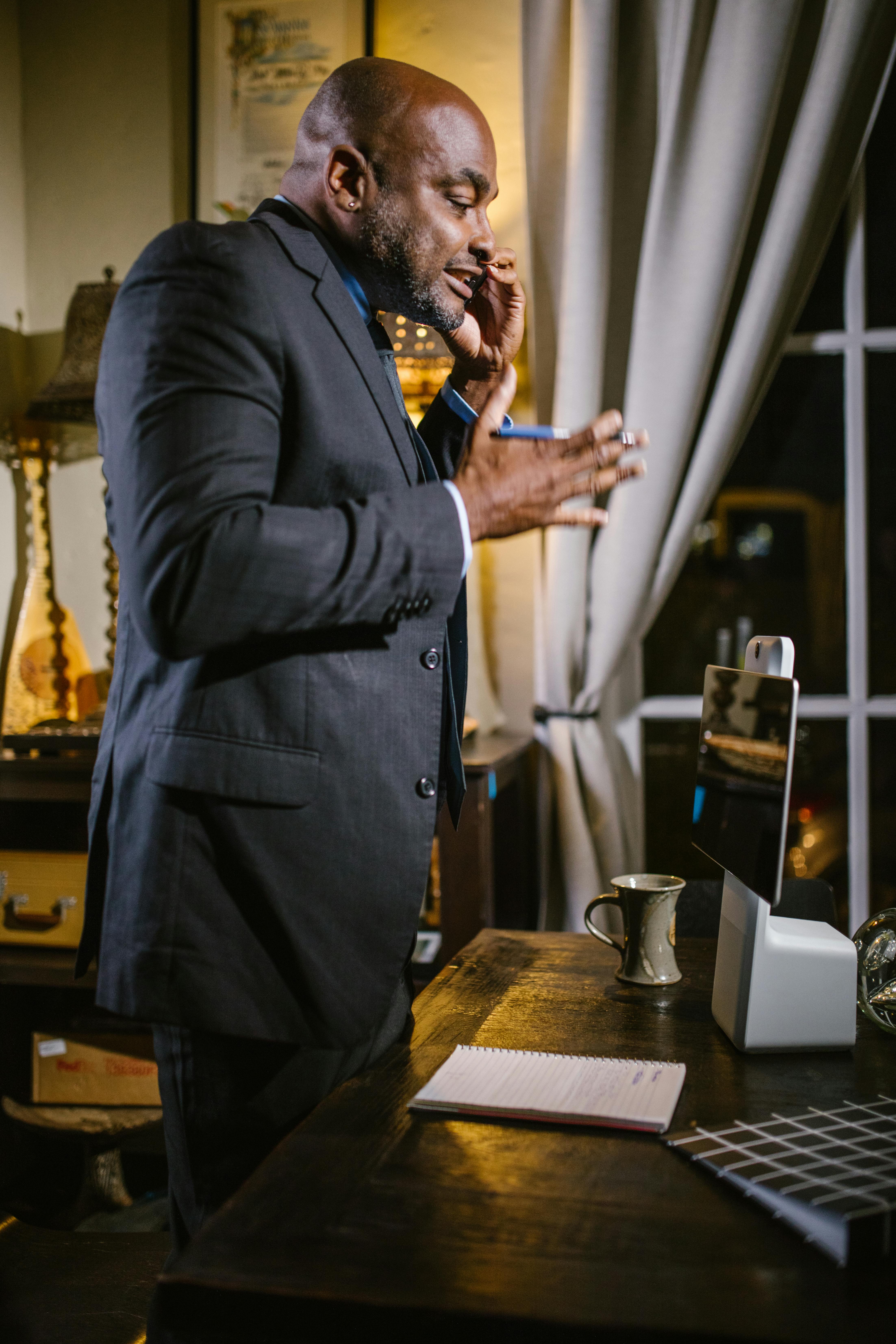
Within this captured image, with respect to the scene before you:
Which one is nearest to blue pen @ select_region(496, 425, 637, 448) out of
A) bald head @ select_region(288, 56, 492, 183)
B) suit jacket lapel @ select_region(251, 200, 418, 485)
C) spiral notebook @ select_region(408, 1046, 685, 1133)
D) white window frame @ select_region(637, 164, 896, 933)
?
suit jacket lapel @ select_region(251, 200, 418, 485)

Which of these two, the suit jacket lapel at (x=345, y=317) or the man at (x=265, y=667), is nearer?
the man at (x=265, y=667)

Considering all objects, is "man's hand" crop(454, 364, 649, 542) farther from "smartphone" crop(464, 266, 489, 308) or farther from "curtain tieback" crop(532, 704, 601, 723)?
"curtain tieback" crop(532, 704, 601, 723)

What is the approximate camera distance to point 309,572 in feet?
2.83

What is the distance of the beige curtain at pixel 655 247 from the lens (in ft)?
7.66

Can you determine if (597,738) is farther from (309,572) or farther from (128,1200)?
(309,572)

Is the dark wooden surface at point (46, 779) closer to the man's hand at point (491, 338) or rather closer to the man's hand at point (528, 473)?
the man's hand at point (491, 338)

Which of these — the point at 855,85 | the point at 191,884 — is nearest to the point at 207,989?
the point at 191,884

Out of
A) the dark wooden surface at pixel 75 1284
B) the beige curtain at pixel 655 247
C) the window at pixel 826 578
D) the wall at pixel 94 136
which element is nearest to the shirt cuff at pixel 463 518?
the dark wooden surface at pixel 75 1284

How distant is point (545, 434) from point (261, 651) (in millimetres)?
350

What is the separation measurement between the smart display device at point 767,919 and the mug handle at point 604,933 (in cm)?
18

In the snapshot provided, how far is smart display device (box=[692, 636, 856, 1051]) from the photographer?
0.91 metres

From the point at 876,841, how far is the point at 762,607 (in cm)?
68

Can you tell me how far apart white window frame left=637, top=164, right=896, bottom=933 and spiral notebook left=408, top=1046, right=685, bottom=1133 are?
5.80 ft

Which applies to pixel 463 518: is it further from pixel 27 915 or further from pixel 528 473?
pixel 27 915
